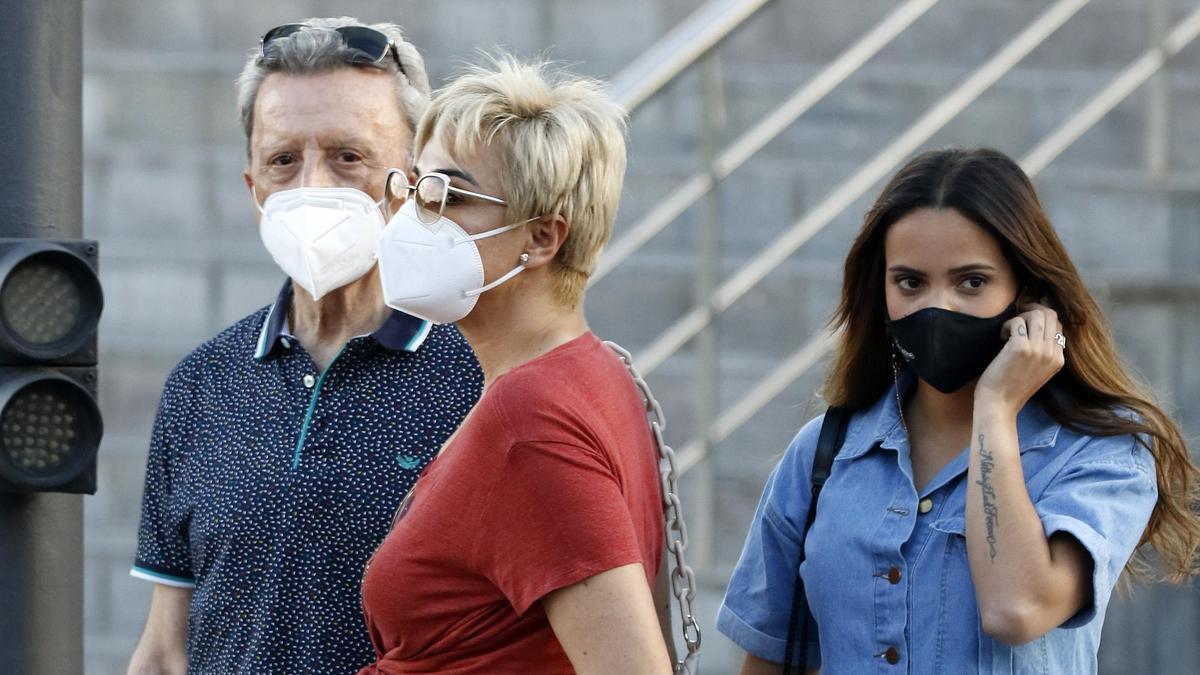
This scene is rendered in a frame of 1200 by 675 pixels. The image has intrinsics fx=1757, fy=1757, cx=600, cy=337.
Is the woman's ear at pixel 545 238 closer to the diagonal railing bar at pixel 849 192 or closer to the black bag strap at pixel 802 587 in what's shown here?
the black bag strap at pixel 802 587

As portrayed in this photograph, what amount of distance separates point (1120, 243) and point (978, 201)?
3.09 metres

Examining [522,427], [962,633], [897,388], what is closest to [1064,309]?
[897,388]

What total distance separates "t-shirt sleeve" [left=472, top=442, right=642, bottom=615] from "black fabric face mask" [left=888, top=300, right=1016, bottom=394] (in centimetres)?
64

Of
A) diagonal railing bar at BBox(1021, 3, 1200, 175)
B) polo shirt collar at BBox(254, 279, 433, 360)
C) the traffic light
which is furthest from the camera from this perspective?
diagonal railing bar at BBox(1021, 3, 1200, 175)

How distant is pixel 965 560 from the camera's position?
273cm

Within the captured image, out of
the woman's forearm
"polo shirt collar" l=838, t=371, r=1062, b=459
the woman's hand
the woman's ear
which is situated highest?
the woman's ear

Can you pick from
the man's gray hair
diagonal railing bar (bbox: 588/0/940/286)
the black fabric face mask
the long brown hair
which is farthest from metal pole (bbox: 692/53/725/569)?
the black fabric face mask

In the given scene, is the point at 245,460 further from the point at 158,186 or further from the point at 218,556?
the point at 158,186

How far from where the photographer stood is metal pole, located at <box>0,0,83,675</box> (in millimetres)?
3408

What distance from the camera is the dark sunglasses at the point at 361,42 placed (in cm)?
316

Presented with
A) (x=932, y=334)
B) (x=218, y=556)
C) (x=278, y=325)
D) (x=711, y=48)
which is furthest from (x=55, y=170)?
(x=711, y=48)

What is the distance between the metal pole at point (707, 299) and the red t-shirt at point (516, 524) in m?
2.96

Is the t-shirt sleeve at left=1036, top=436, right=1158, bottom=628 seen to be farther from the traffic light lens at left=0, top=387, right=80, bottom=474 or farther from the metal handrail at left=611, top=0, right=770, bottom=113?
the metal handrail at left=611, top=0, right=770, bottom=113

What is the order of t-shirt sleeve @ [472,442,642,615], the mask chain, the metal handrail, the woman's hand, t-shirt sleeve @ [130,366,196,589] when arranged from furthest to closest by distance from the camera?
the metal handrail < t-shirt sleeve @ [130,366,196,589] < the mask chain < the woman's hand < t-shirt sleeve @ [472,442,642,615]
